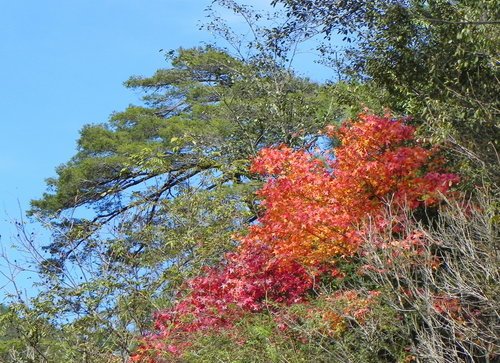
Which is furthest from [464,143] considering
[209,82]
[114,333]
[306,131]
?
[209,82]

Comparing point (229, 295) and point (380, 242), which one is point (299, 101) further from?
point (380, 242)

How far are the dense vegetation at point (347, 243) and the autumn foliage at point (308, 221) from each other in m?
0.02

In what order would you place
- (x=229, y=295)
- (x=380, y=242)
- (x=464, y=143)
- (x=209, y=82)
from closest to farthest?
(x=380, y=242), (x=464, y=143), (x=229, y=295), (x=209, y=82)

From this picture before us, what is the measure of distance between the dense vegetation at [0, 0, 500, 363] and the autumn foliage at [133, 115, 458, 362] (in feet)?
0.07

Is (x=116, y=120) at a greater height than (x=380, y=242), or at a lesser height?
greater

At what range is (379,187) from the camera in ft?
33.1

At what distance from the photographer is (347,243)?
31.7 feet

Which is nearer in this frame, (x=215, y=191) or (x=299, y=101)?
(x=215, y=191)

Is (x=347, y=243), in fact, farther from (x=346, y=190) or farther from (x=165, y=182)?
(x=165, y=182)

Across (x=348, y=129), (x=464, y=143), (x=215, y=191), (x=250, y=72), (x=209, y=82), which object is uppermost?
(x=209, y=82)

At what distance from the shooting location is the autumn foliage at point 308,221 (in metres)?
9.73

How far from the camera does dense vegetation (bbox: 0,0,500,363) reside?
821 cm

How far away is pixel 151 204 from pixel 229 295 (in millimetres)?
3056

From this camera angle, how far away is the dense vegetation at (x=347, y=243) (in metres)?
8.21
